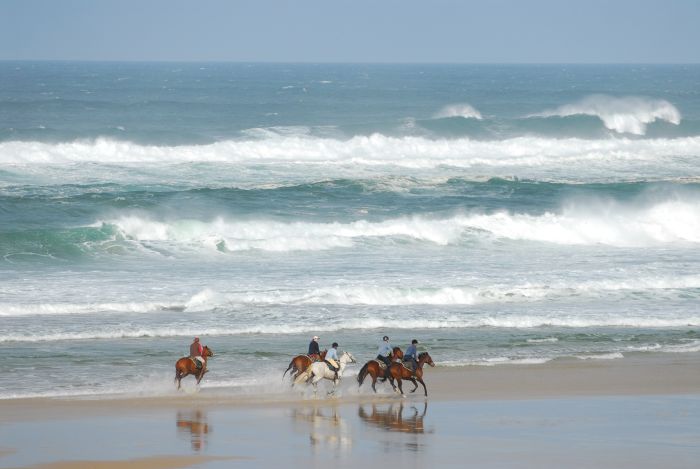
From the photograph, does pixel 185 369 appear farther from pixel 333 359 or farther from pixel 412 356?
pixel 412 356

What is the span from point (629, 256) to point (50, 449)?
65.2 ft

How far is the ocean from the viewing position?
20.4m

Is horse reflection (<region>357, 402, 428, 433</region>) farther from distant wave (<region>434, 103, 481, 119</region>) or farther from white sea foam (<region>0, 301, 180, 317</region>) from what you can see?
distant wave (<region>434, 103, 481, 119</region>)

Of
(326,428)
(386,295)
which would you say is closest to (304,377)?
(326,428)

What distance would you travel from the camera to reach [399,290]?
24375 millimetres

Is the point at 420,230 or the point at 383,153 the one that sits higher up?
the point at 383,153

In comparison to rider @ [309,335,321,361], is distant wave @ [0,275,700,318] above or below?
above

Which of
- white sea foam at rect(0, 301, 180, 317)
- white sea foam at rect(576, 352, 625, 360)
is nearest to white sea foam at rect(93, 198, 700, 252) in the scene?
white sea foam at rect(0, 301, 180, 317)

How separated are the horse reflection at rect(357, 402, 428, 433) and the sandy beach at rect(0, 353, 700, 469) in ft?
0.09

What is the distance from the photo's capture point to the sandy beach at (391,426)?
13.1m

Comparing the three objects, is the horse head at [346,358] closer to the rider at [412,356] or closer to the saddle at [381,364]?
the saddle at [381,364]

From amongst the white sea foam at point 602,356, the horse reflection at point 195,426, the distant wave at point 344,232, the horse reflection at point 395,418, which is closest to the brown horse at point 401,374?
the horse reflection at point 395,418

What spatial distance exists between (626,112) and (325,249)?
42.7 m

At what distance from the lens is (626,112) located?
67.7m
